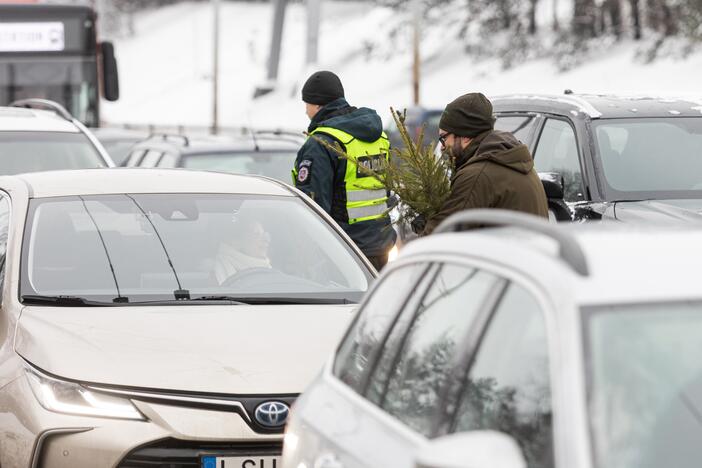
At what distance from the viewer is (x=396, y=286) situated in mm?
3938

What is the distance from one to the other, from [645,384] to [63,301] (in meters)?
3.51

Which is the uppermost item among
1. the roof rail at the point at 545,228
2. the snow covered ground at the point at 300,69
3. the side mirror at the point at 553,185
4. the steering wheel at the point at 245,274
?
the roof rail at the point at 545,228

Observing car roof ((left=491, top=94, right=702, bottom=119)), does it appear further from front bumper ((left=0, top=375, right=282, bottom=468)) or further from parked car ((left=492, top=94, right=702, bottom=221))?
front bumper ((left=0, top=375, right=282, bottom=468))

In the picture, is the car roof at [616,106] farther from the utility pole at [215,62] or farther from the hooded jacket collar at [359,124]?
the utility pole at [215,62]

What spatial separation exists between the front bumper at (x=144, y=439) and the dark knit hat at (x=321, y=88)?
142 inches

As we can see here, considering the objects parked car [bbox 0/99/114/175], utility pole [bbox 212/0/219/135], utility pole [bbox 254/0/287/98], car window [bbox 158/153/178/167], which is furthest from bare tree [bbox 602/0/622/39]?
parked car [bbox 0/99/114/175]

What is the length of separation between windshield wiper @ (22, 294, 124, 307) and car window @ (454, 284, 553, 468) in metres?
3.08

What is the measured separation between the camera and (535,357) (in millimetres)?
3156

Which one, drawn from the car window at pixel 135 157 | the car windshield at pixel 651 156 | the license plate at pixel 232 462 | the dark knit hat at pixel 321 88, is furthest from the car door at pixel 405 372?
the car window at pixel 135 157

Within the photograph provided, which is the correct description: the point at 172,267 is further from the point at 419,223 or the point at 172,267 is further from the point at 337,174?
the point at 337,174

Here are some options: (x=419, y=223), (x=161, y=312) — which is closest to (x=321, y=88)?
(x=419, y=223)

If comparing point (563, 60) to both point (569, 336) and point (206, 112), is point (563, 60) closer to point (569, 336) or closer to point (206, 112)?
point (206, 112)

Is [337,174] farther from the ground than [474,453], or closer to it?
closer to it

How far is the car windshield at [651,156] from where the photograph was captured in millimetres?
8789
